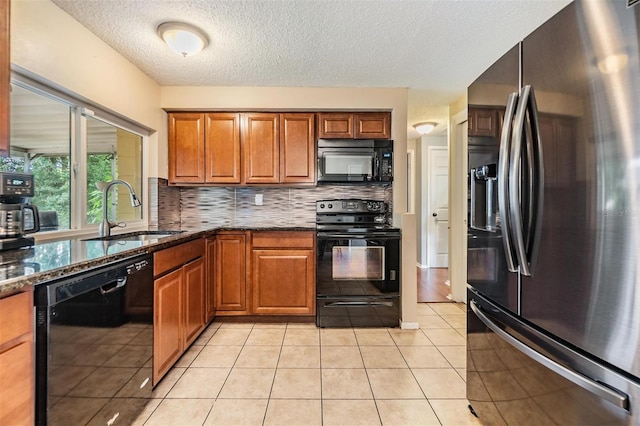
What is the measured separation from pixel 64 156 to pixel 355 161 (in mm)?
2324

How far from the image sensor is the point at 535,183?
3.39 feet

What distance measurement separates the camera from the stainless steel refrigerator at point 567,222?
0.76 meters

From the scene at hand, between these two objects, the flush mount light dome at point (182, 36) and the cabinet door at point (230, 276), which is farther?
the cabinet door at point (230, 276)

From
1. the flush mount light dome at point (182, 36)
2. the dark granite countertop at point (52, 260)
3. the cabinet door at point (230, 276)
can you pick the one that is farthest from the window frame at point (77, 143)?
the cabinet door at point (230, 276)

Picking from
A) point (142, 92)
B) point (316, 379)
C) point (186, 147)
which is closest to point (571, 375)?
point (316, 379)

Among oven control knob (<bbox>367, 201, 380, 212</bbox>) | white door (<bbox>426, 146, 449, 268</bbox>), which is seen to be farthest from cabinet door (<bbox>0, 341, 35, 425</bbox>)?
white door (<bbox>426, 146, 449, 268</bbox>)

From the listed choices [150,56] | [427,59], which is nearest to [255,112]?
[150,56]

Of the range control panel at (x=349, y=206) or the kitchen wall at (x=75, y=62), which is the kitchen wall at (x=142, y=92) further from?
the range control panel at (x=349, y=206)

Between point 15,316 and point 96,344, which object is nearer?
point 15,316

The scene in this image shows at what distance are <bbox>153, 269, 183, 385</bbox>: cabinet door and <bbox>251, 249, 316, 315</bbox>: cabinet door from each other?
0.87 meters

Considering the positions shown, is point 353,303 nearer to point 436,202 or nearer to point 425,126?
point 425,126

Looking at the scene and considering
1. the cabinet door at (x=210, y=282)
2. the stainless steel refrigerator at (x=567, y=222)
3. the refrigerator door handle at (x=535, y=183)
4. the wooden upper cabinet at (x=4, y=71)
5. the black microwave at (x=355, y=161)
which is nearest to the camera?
the stainless steel refrigerator at (x=567, y=222)

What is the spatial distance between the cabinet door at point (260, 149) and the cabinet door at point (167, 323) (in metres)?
1.31

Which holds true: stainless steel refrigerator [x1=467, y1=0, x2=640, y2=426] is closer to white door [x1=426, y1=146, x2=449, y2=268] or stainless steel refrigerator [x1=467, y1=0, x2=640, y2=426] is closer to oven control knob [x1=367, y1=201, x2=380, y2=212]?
oven control knob [x1=367, y1=201, x2=380, y2=212]
